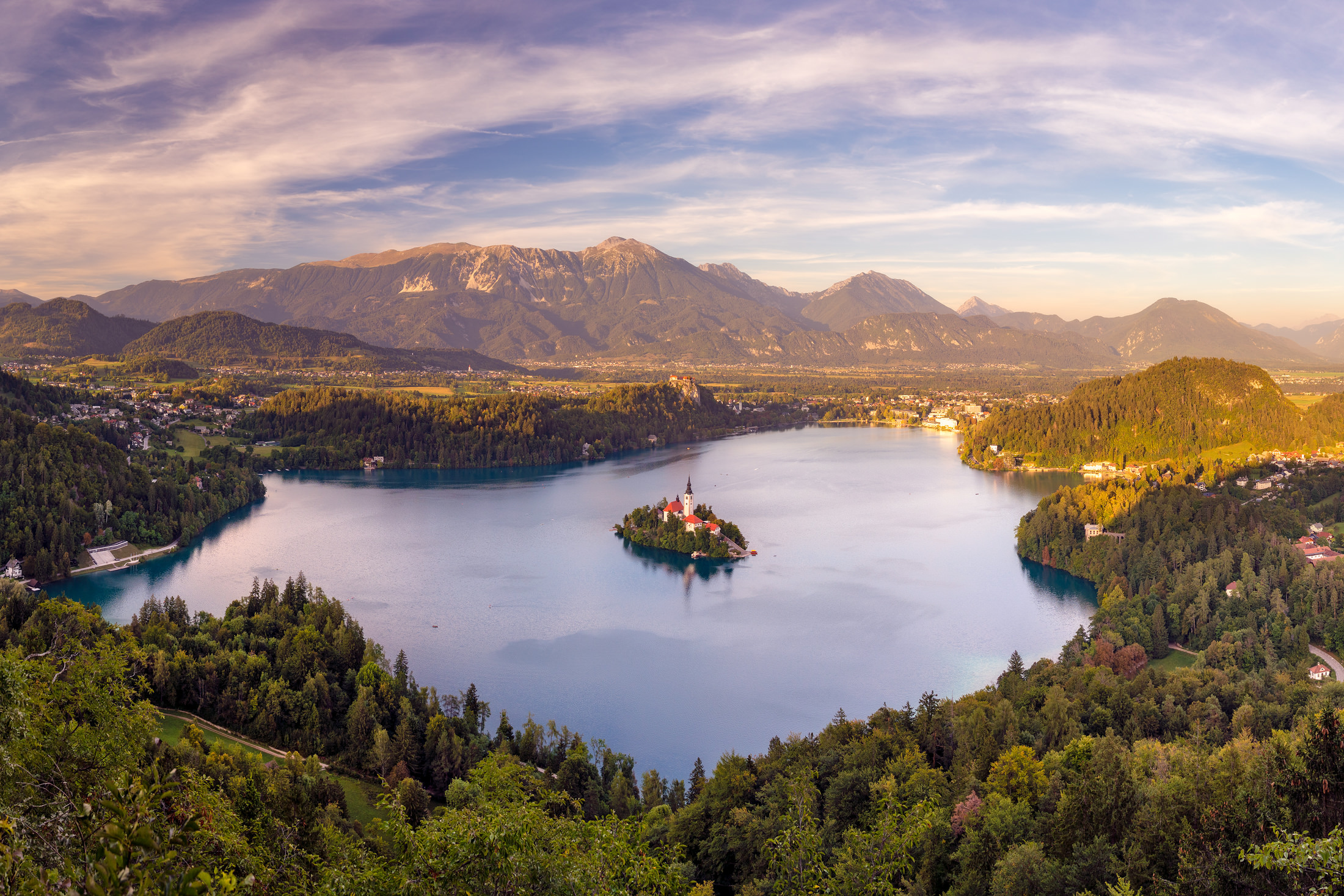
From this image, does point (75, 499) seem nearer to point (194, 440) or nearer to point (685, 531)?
point (194, 440)

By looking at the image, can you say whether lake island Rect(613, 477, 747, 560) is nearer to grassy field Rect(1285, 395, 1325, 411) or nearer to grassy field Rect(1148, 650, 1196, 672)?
grassy field Rect(1148, 650, 1196, 672)

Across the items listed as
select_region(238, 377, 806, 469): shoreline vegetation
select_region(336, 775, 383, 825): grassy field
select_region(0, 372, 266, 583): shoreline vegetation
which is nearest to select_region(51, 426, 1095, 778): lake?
select_region(0, 372, 266, 583): shoreline vegetation

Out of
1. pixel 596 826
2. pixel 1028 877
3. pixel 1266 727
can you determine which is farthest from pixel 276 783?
pixel 1266 727

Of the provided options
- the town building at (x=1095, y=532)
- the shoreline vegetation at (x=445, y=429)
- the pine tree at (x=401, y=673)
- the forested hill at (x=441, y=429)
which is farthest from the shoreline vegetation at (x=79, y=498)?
the town building at (x=1095, y=532)

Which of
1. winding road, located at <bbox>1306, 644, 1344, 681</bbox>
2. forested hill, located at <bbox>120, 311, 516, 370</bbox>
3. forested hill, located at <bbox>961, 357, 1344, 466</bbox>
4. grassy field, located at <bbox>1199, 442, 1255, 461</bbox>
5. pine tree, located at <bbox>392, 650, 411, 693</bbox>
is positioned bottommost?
winding road, located at <bbox>1306, 644, 1344, 681</bbox>

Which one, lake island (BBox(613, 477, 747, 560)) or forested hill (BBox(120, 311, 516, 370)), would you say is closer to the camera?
lake island (BBox(613, 477, 747, 560))

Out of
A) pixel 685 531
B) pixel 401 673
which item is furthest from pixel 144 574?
pixel 685 531

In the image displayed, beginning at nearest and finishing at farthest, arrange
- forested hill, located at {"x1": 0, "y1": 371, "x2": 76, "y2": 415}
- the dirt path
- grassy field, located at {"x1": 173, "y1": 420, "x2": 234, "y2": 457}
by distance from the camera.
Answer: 1. the dirt path
2. forested hill, located at {"x1": 0, "y1": 371, "x2": 76, "y2": 415}
3. grassy field, located at {"x1": 173, "y1": 420, "x2": 234, "y2": 457}

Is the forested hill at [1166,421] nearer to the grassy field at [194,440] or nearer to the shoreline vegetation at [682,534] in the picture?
the shoreline vegetation at [682,534]
